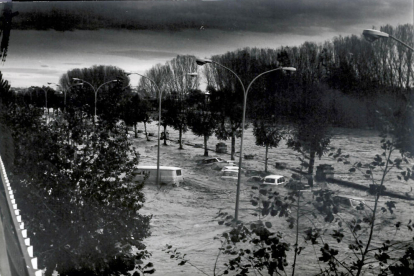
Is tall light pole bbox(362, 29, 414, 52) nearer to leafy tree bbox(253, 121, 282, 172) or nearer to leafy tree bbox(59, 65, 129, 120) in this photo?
leafy tree bbox(253, 121, 282, 172)

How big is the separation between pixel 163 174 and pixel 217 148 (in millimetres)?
467

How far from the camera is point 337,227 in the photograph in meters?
2.00

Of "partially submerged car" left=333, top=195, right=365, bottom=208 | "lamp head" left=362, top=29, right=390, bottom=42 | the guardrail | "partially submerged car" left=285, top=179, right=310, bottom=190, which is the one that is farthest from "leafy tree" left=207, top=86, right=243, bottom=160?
the guardrail

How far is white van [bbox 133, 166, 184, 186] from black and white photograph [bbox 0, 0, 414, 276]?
13mm

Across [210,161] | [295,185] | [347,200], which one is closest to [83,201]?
[210,161]

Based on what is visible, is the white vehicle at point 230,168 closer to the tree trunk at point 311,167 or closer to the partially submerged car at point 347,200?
the tree trunk at point 311,167

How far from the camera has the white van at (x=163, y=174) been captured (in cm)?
246

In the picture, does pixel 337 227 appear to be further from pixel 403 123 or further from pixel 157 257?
pixel 157 257

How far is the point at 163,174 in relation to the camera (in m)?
2.60

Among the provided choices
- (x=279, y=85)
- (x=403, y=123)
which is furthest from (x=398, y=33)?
(x=279, y=85)

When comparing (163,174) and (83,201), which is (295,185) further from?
(83,201)

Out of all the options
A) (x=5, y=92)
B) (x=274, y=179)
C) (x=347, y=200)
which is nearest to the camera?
(x=347, y=200)

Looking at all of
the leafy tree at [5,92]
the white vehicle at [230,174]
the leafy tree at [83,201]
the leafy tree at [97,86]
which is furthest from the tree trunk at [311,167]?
the leafy tree at [5,92]

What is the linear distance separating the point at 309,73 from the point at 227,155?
585mm
